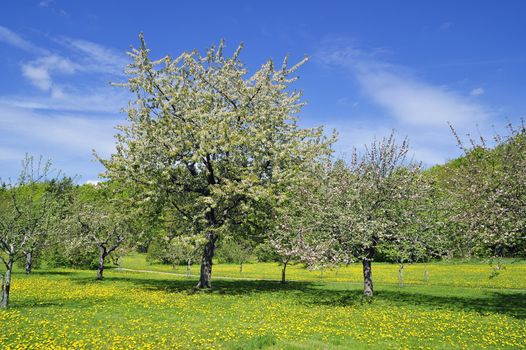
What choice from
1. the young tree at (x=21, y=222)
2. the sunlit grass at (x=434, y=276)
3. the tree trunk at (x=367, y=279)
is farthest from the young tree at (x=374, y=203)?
the young tree at (x=21, y=222)

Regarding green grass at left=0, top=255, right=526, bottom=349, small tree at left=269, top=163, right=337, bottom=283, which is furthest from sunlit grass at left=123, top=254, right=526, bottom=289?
green grass at left=0, top=255, right=526, bottom=349

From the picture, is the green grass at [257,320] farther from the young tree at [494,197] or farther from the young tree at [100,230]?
the young tree at [100,230]

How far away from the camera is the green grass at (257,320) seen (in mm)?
14383

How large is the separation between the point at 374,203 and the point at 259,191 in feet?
25.3

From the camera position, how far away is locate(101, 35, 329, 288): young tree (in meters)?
29.5

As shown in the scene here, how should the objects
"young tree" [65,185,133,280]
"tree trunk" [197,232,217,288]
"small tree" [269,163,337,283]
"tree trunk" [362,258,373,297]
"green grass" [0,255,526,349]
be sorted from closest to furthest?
"green grass" [0,255,526,349], "small tree" [269,163,337,283], "tree trunk" [362,258,373,297], "tree trunk" [197,232,217,288], "young tree" [65,185,133,280]

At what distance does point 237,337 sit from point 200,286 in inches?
679

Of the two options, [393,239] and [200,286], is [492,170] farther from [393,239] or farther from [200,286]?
[200,286]

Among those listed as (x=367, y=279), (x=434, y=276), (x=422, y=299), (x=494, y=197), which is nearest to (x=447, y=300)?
(x=422, y=299)

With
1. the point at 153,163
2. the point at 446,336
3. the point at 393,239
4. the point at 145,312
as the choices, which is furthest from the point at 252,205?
the point at 446,336

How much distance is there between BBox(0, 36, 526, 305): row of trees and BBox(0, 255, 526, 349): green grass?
9.98 ft

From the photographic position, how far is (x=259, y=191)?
28047 mm

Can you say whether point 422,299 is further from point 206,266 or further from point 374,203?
point 206,266

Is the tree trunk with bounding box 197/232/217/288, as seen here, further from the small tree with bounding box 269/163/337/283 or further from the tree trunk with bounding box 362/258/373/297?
the tree trunk with bounding box 362/258/373/297
